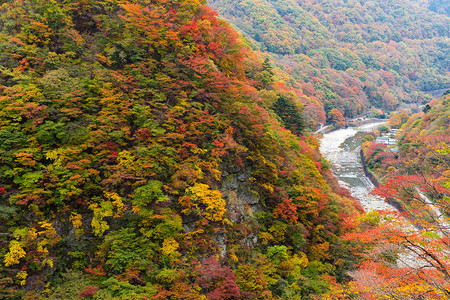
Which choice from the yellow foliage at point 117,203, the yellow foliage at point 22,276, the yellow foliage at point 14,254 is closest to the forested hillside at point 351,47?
the yellow foliage at point 117,203

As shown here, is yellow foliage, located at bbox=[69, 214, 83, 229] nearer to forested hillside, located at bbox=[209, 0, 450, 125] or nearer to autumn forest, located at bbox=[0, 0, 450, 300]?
autumn forest, located at bbox=[0, 0, 450, 300]

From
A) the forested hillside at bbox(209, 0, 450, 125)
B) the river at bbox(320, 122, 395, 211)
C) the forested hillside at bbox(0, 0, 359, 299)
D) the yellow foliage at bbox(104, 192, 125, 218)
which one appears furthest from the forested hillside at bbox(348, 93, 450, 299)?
the forested hillside at bbox(209, 0, 450, 125)

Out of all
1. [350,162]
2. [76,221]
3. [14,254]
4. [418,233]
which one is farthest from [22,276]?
[350,162]

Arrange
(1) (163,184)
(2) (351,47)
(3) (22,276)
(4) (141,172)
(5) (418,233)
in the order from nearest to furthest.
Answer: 1. (3) (22,276)
2. (5) (418,233)
3. (4) (141,172)
4. (1) (163,184)
5. (2) (351,47)

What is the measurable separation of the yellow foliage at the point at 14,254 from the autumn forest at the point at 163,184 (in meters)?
0.04

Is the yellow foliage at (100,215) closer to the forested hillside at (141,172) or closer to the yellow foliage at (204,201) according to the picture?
the forested hillside at (141,172)

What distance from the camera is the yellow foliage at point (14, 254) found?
27.8 feet

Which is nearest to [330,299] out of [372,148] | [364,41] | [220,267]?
[220,267]

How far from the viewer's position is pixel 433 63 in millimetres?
162250

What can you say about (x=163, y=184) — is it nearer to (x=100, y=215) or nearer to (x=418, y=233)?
(x=100, y=215)

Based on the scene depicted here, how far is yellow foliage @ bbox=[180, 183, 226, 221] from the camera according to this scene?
38.9ft

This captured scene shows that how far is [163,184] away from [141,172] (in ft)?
3.86

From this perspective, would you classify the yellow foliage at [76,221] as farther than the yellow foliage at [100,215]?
No

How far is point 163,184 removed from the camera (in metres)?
11.9
